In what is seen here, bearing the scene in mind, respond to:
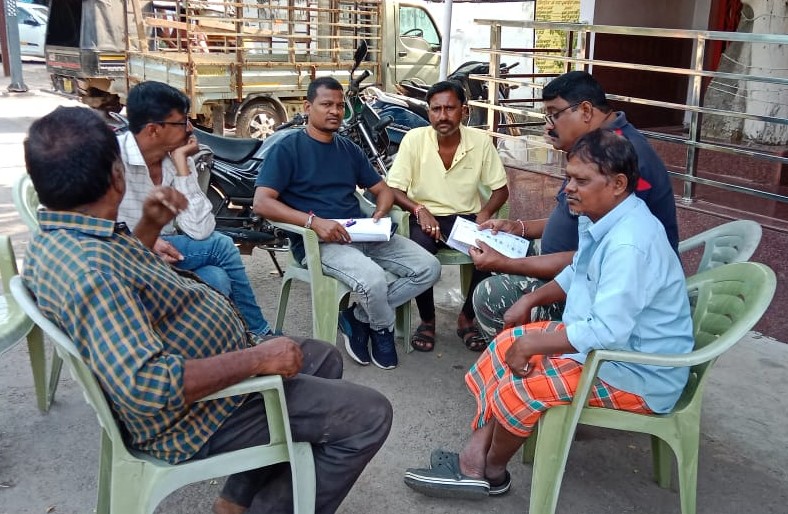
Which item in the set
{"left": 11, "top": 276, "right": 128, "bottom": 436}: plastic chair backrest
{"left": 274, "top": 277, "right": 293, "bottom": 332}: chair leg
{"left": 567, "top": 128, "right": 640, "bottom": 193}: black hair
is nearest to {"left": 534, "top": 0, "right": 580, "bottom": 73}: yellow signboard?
{"left": 274, "top": 277, "right": 293, "bottom": 332}: chair leg

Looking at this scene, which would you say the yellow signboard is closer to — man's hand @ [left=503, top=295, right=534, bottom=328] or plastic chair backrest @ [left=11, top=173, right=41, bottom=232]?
man's hand @ [left=503, top=295, right=534, bottom=328]

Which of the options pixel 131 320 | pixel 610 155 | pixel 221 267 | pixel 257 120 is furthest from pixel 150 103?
pixel 257 120

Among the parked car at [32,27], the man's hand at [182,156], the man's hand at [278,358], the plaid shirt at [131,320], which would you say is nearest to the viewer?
the plaid shirt at [131,320]

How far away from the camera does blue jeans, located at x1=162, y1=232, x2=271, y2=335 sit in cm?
346

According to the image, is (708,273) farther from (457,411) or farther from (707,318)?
(457,411)

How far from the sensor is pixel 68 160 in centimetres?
173

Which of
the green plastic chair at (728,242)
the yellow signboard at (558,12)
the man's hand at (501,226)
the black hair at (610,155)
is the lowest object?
the man's hand at (501,226)

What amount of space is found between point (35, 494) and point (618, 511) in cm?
202

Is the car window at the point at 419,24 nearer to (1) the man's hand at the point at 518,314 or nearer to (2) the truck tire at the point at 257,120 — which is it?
(2) the truck tire at the point at 257,120

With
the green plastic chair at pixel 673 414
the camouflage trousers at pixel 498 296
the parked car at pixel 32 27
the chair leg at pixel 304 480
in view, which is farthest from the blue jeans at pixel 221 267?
the parked car at pixel 32 27

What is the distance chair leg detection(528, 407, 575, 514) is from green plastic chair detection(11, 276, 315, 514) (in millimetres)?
693

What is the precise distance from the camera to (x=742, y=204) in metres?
4.86

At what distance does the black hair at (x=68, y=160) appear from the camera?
1.73m

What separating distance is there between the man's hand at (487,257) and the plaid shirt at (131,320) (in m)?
1.46
